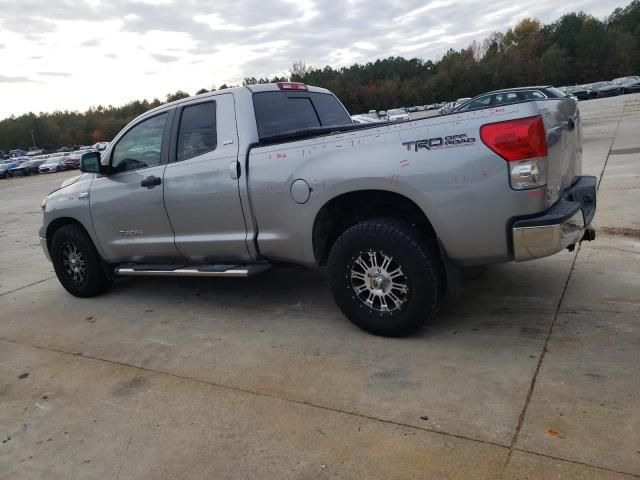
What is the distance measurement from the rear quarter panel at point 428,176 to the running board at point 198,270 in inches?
21.5

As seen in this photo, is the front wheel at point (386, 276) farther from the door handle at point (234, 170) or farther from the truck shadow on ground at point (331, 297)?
the door handle at point (234, 170)

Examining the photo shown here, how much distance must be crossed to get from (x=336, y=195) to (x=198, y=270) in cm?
158

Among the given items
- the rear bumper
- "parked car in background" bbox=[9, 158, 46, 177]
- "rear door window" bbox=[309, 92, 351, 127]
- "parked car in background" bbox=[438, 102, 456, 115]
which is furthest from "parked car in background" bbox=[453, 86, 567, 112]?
"parked car in background" bbox=[9, 158, 46, 177]

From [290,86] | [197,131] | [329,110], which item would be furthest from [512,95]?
[197,131]

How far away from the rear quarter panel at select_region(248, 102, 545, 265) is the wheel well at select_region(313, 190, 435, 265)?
9cm

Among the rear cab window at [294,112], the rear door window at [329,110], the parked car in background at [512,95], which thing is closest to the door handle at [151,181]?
the rear cab window at [294,112]

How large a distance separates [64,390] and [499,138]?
339cm

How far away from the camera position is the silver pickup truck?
129 inches

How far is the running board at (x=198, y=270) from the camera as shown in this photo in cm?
443

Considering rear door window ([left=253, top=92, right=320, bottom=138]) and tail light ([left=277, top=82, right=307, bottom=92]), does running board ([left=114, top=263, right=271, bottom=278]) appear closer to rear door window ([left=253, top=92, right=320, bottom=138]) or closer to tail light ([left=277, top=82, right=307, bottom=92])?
rear door window ([left=253, top=92, right=320, bottom=138])

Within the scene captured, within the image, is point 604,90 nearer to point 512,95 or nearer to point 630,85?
point 630,85

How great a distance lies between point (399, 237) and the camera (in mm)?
3639

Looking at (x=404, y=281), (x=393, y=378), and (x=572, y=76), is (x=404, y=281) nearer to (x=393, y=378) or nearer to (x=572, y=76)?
(x=393, y=378)

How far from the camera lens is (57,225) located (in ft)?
19.4
